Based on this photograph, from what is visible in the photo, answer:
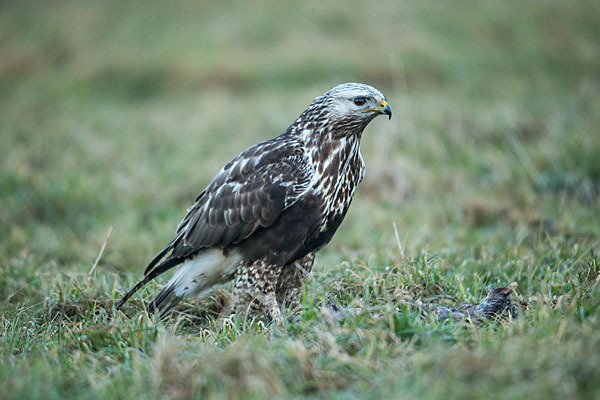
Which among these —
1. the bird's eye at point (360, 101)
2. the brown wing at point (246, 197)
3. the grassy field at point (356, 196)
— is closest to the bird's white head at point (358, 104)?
the bird's eye at point (360, 101)

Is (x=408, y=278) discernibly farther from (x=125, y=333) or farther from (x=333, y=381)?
(x=125, y=333)

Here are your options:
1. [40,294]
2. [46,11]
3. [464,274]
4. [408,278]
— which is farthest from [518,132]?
[46,11]

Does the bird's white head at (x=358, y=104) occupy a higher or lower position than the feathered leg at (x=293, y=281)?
higher

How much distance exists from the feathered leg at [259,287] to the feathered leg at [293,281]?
175 millimetres

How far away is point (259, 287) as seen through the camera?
397 centimetres

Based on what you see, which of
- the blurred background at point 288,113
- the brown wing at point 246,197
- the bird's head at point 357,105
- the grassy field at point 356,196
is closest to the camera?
the grassy field at point 356,196

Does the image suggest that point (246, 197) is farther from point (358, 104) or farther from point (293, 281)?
point (358, 104)

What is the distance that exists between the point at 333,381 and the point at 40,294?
2.71m

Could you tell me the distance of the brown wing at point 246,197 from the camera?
12.7 ft

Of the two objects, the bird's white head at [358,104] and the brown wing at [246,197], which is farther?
the bird's white head at [358,104]

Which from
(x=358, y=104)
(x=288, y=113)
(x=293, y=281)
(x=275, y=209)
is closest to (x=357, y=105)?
(x=358, y=104)

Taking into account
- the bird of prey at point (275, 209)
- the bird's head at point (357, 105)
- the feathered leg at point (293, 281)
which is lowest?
the feathered leg at point (293, 281)

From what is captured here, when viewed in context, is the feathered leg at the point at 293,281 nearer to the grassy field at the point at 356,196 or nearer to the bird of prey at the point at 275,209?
the bird of prey at the point at 275,209

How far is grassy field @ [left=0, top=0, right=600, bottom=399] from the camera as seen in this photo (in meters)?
2.80
